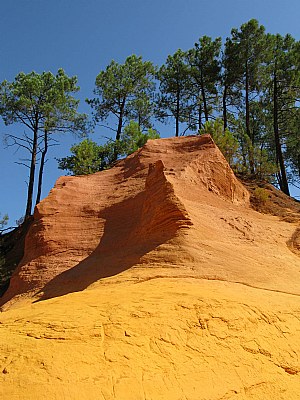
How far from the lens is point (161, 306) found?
512 cm

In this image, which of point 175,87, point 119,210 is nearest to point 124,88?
point 175,87

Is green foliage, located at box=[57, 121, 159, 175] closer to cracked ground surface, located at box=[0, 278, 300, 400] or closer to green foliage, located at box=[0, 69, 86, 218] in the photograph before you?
green foliage, located at box=[0, 69, 86, 218]

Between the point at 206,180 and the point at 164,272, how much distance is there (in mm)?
6063

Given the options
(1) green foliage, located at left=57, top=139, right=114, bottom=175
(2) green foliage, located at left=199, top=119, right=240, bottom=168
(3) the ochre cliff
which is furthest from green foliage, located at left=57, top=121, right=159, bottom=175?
(3) the ochre cliff

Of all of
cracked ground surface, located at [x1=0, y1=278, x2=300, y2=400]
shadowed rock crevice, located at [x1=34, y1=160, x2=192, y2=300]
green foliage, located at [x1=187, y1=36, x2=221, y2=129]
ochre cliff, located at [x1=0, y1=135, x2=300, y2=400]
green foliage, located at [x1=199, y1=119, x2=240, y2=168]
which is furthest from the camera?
green foliage, located at [x1=187, y1=36, x2=221, y2=129]

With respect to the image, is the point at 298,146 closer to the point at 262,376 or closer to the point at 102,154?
the point at 102,154

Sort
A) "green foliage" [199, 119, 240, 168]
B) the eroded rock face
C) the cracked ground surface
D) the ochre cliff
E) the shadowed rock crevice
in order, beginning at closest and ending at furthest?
the cracked ground surface
the ochre cliff
the shadowed rock crevice
the eroded rock face
"green foliage" [199, 119, 240, 168]

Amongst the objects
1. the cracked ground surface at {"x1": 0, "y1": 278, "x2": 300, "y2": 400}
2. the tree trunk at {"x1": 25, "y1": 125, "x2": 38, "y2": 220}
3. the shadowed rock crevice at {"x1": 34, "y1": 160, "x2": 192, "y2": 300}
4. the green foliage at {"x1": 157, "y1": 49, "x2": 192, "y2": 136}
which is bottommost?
the cracked ground surface at {"x1": 0, "y1": 278, "x2": 300, "y2": 400}

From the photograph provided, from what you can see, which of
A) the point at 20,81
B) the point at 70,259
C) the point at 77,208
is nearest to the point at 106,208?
the point at 77,208

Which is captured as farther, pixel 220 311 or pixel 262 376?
pixel 220 311

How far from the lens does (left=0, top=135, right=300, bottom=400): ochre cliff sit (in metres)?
3.90

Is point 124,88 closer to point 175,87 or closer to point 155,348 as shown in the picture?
point 175,87

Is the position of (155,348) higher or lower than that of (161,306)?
lower

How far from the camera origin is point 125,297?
5543 millimetres
